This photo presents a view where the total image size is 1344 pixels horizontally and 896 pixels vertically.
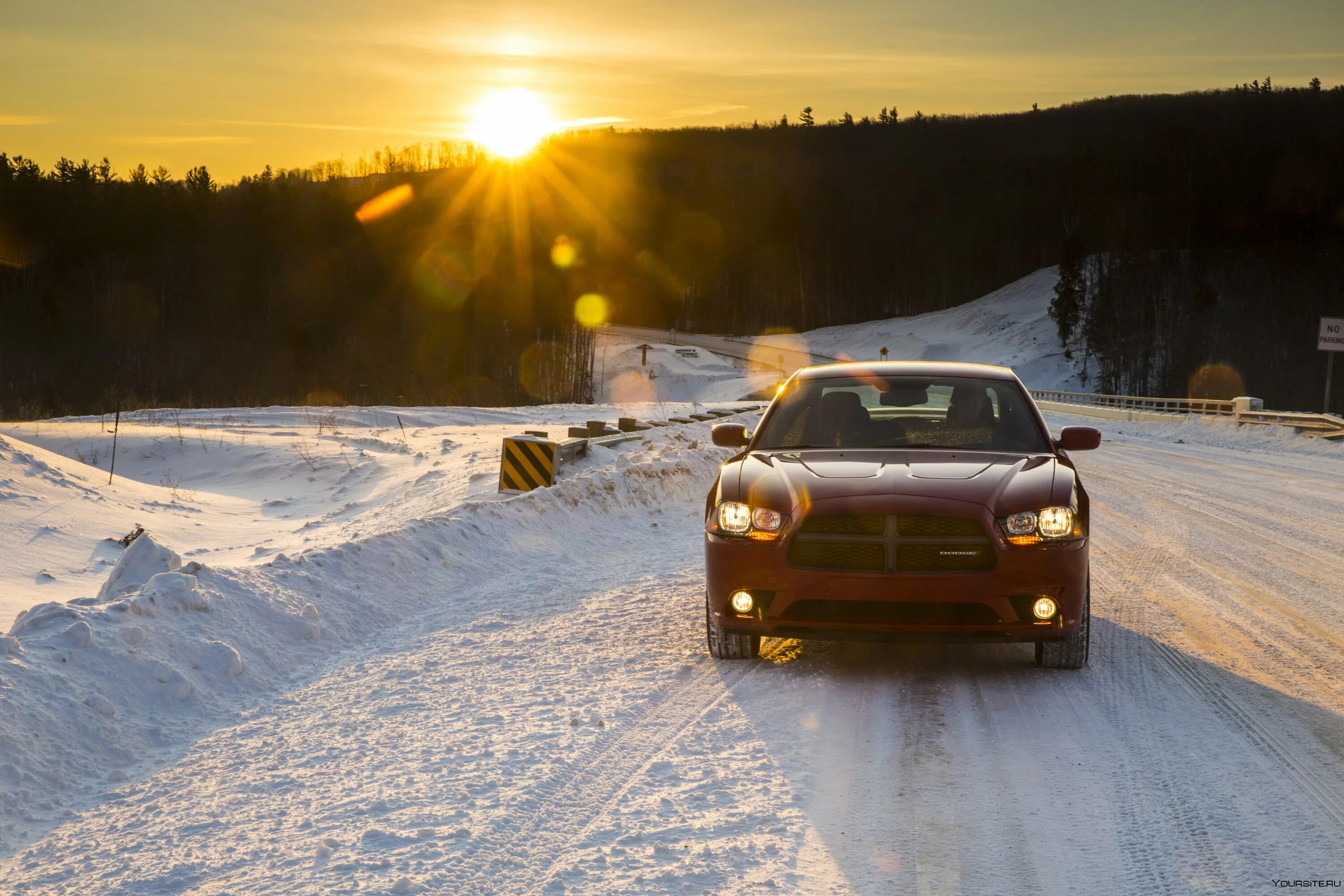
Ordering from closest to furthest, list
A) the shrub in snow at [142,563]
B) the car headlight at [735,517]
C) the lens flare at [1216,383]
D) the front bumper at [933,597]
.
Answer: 1. the front bumper at [933,597]
2. the car headlight at [735,517]
3. the shrub in snow at [142,563]
4. the lens flare at [1216,383]

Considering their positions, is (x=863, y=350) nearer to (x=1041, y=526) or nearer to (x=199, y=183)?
(x=199, y=183)

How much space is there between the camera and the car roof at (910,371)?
7184mm

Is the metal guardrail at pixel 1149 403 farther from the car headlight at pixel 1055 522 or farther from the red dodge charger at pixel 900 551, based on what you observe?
the car headlight at pixel 1055 522

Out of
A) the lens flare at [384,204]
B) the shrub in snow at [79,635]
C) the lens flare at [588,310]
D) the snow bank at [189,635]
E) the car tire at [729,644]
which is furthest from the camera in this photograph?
the lens flare at [384,204]

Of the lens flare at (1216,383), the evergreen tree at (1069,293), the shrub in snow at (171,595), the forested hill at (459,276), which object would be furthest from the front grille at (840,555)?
the evergreen tree at (1069,293)

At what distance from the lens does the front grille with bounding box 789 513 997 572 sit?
5.38 meters

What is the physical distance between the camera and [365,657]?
625 cm

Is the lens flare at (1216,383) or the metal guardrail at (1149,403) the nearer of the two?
the metal guardrail at (1149,403)

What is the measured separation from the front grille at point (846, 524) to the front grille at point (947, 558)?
6.3 inches

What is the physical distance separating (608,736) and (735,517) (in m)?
1.53

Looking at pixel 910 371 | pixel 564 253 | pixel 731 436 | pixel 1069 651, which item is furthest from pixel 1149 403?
pixel 1069 651

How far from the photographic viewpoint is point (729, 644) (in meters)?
6.11

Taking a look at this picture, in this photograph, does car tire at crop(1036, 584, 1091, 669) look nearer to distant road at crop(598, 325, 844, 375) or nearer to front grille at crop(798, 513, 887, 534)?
front grille at crop(798, 513, 887, 534)

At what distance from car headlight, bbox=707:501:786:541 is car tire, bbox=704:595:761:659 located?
0.49 m
